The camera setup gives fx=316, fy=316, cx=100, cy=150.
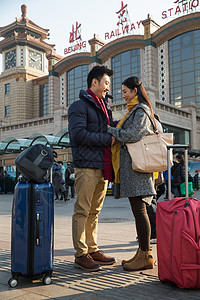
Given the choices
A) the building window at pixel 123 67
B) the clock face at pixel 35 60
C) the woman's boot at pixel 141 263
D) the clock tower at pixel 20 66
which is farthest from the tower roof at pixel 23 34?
the woman's boot at pixel 141 263

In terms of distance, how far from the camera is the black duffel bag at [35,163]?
281 cm

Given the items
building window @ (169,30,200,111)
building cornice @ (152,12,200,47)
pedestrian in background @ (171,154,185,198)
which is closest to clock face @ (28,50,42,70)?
building cornice @ (152,12,200,47)

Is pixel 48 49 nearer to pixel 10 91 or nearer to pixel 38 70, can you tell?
pixel 38 70

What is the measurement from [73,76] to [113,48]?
8.37 m

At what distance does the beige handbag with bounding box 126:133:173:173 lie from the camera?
3080 mm

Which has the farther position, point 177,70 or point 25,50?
point 25,50

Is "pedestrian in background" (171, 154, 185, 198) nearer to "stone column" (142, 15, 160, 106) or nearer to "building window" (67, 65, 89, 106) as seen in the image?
"stone column" (142, 15, 160, 106)

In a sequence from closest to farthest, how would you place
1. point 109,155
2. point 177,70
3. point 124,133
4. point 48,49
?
1. point 124,133
2. point 109,155
3. point 177,70
4. point 48,49

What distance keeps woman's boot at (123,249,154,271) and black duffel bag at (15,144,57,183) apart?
3.95 feet

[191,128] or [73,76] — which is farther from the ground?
[73,76]

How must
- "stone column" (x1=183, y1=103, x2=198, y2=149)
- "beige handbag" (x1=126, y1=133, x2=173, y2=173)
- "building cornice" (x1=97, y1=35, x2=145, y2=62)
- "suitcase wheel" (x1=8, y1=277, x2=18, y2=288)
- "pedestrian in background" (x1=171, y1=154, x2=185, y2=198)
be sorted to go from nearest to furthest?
1. "suitcase wheel" (x1=8, y1=277, x2=18, y2=288)
2. "beige handbag" (x1=126, y1=133, x2=173, y2=173)
3. "pedestrian in background" (x1=171, y1=154, x2=185, y2=198)
4. "stone column" (x1=183, y1=103, x2=198, y2=149)
5. "building cornice" (x1=97, y1=35, x2=145, y2=62)

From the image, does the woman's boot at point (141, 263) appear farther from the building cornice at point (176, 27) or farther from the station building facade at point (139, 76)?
the building cornice at point (176, 27)

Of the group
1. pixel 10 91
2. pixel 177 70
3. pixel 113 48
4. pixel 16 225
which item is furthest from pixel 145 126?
pixel 10 91

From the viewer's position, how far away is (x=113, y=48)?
3975 cm
